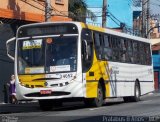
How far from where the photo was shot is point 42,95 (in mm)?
21953

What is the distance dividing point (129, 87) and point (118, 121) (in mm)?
11519

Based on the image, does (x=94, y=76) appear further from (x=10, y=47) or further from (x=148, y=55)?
(x=148, y=55)

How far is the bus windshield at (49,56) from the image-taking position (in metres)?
22.0

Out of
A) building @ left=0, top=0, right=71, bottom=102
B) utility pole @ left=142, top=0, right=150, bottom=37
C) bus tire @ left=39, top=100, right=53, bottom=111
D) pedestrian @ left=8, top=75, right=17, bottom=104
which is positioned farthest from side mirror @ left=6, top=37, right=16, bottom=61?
utility pole @ left=142, top=0, right=150, bottom=37

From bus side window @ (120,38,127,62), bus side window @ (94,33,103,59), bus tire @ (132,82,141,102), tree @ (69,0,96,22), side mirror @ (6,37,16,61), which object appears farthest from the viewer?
tree @ (69,0,96,22)

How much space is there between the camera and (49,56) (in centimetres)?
2203

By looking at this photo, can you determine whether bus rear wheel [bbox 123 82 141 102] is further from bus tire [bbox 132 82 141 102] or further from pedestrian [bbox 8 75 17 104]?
pedestrian [bbox 8 75 17 104]

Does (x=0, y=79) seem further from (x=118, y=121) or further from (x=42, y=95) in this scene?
(x=118, y=121)

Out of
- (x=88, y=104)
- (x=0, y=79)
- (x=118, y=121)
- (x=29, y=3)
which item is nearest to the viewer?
(x=118, y=121)

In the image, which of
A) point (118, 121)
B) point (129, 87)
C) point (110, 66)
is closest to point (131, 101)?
point (129, 87)

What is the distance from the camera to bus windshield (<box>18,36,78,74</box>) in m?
22.0

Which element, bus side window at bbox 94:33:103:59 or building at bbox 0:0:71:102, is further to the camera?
building at bbox 0:0:71:102

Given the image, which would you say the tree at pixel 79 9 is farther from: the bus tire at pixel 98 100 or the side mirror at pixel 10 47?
the bus tire at pixel 98 100

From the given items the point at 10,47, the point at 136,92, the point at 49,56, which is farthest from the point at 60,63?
the point at 136,92
